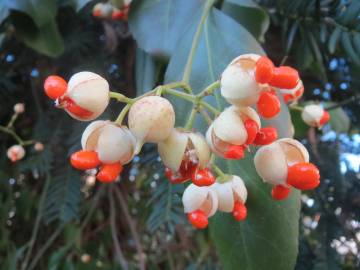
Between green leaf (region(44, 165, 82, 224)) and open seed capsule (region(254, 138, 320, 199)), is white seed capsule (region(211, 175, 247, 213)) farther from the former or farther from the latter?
green leaf (region(44, 165, 82, 224))

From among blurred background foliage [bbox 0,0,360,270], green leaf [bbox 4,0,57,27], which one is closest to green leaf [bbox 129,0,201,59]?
blurred background foliage [bbox 0,0,360,270]

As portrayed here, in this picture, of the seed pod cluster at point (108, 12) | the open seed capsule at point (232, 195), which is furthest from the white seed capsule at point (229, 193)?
the seed pod cluster at point (108, 12)

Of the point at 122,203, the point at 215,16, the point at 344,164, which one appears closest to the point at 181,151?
the point at 215,16

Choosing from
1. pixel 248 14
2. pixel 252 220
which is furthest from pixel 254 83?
pixel 248 14

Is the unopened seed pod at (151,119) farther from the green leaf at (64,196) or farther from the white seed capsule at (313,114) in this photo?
the green leaf at (64,196)

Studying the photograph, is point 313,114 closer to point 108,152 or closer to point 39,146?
point 108,152

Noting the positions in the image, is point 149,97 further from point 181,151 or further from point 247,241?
point 247,241
